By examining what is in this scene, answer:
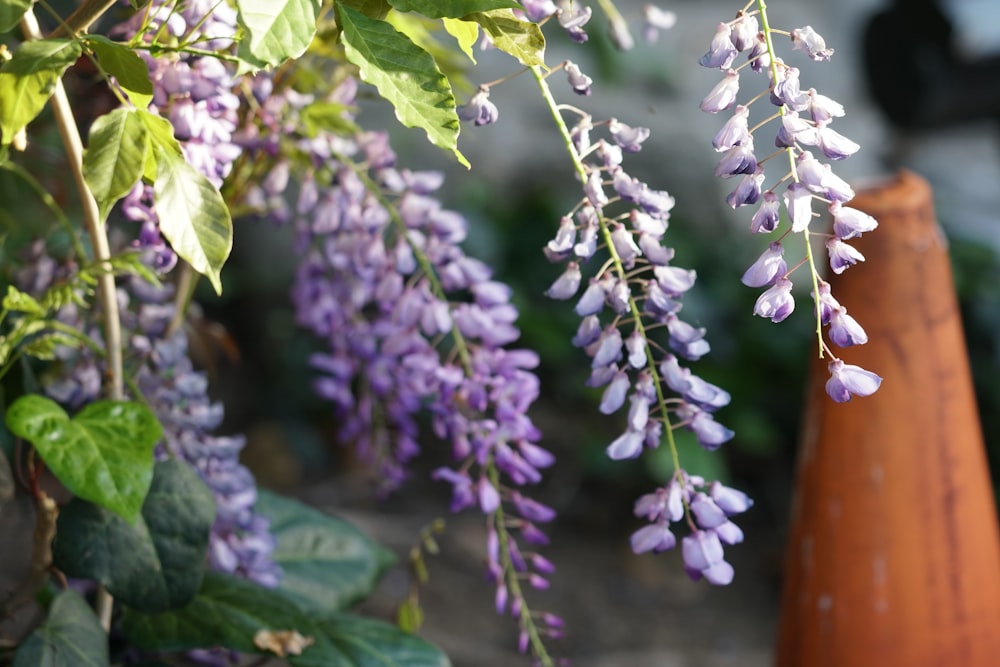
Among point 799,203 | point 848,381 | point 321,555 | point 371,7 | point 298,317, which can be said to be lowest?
point 321,555

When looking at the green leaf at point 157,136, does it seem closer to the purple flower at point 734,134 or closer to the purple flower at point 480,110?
the purple flower at point 480,110

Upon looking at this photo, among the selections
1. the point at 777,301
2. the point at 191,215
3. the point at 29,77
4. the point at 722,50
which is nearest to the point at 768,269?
the point at 777,301

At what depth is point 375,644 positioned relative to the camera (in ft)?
3.20

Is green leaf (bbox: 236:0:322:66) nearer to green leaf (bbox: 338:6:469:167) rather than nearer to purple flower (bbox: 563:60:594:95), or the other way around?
green leaf (bbox: 338:6:469:167)

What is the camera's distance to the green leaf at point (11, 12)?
0.62 m

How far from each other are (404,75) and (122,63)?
16 centimetres

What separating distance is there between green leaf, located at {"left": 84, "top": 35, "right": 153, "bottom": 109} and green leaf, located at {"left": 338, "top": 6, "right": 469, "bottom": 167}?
12 cm

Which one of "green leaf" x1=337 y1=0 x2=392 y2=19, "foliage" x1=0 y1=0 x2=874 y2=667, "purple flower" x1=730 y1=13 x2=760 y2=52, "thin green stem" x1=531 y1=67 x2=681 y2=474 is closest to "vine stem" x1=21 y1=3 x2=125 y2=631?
"foliage" x1=0 y1=0 x2=874 y2=667

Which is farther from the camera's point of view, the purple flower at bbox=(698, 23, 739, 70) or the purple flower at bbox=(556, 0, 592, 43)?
the purple flower at bbox=(556, 0, 592, 43)

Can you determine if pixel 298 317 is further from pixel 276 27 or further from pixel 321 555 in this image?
pixel 276 27

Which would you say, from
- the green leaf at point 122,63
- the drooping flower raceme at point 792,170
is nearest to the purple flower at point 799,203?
the drooping flower raceme at point 792,170

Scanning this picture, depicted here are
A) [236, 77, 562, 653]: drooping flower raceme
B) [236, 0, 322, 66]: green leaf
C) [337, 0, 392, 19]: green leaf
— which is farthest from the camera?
[236, 77, 562, 653]: drooping flower raceme

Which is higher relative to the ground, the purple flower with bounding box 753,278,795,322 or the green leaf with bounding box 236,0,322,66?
the green leaf with bounding box 236,0,322,66

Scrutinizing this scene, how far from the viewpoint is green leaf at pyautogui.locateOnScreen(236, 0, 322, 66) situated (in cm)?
59
